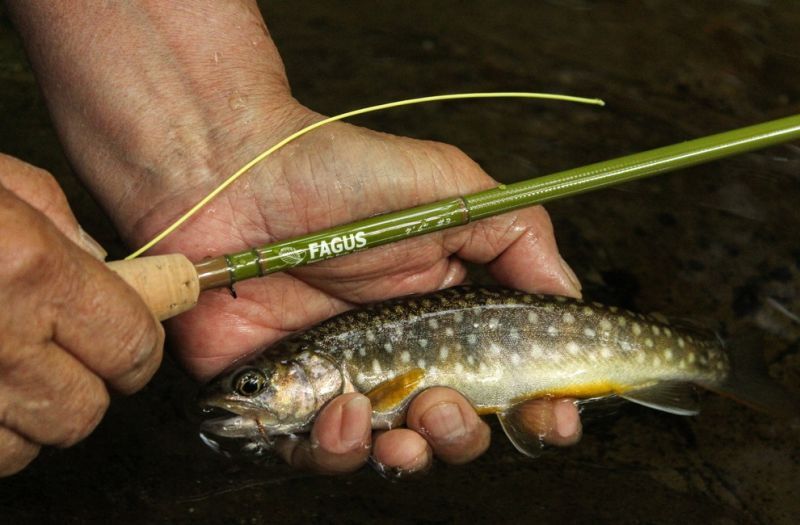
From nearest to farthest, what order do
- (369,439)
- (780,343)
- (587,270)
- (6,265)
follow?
(6,265), (369,439), (780,343), (587,270)

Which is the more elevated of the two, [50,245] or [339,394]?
[50,245]

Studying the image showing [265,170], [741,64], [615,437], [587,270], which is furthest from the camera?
[741,64]

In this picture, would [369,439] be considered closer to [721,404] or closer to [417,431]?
[417,431]

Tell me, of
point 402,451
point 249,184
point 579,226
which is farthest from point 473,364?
point 579,226

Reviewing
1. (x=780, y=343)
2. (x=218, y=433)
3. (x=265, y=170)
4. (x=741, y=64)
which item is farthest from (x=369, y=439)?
(x=741, y=64)

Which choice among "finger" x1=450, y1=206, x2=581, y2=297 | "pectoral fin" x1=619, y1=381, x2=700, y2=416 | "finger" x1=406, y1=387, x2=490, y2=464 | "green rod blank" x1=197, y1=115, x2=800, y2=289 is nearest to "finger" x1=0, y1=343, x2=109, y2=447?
"green rod blank" x1=197, y1=115, x2=800, y2=289

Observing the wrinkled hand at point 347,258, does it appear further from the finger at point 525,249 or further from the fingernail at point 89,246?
the fingernail at point 89,246

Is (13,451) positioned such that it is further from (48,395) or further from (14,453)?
(48,395)
